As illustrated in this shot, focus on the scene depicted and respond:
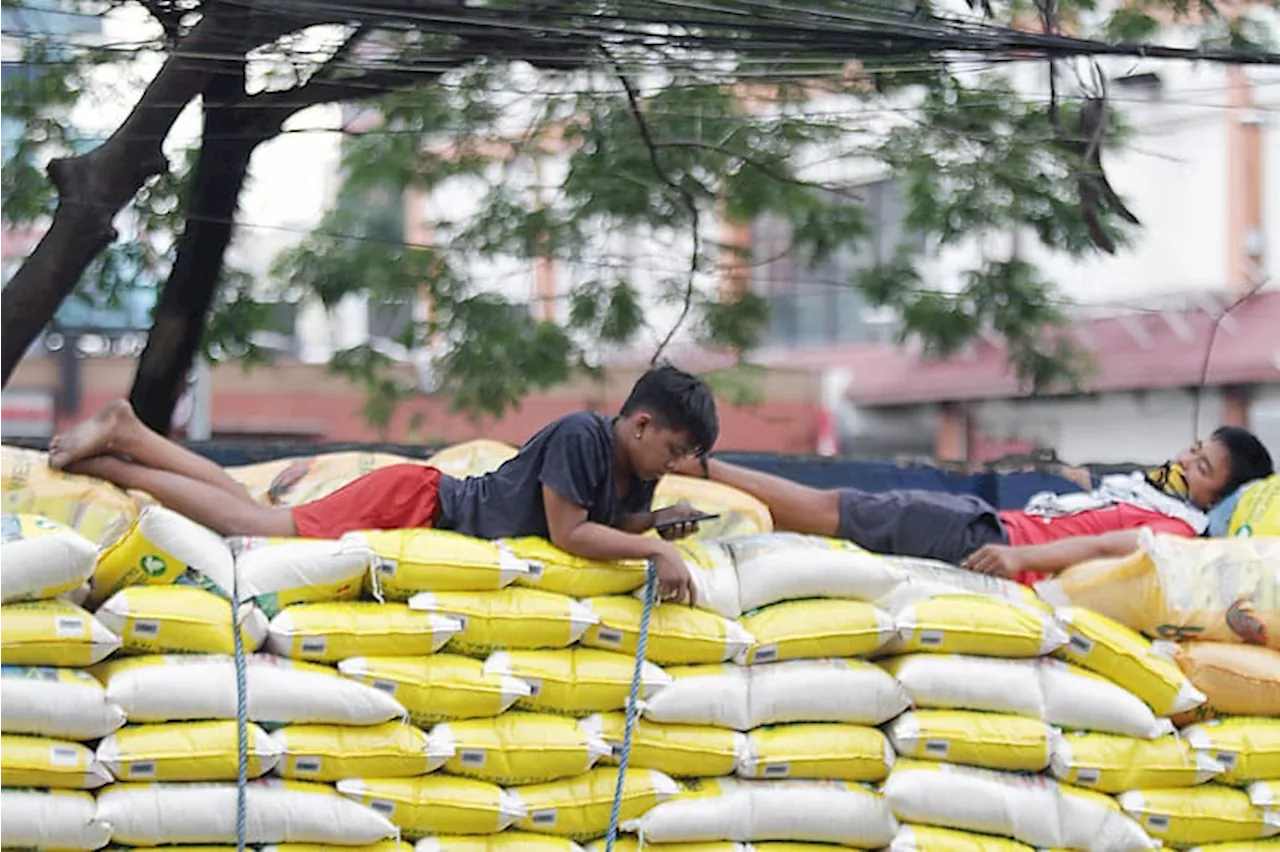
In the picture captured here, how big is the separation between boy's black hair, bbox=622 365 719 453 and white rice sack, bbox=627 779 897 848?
2.61 feet

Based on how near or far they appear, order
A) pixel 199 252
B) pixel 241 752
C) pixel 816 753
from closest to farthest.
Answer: pixel 241 752, pixel 816 753, pixel 199 252

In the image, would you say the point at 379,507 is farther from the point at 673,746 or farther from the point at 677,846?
the point at 677,846

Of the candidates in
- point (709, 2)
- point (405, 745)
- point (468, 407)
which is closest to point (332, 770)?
point (405, 745)

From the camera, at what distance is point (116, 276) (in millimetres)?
6328

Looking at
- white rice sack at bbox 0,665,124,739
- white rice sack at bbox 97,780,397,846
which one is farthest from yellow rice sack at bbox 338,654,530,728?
white rice sack at bbox 0,665,124,739

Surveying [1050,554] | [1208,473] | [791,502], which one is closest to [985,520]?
[1050,554]

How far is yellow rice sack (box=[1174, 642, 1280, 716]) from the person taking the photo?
4.16 m

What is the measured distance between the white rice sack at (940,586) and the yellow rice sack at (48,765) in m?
1.79

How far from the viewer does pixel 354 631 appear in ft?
11.8

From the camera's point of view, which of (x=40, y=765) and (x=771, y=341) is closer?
(x=40, y=765)

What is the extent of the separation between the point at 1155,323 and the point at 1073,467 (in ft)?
31.2

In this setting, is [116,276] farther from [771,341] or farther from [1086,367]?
[771,341]

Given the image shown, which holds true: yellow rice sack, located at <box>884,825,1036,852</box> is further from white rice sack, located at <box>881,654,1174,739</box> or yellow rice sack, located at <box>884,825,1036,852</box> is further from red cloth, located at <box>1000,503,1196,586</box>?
red cloth, located at <box>1000,503,1196,586</box>

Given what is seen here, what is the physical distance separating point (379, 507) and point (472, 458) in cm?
87
